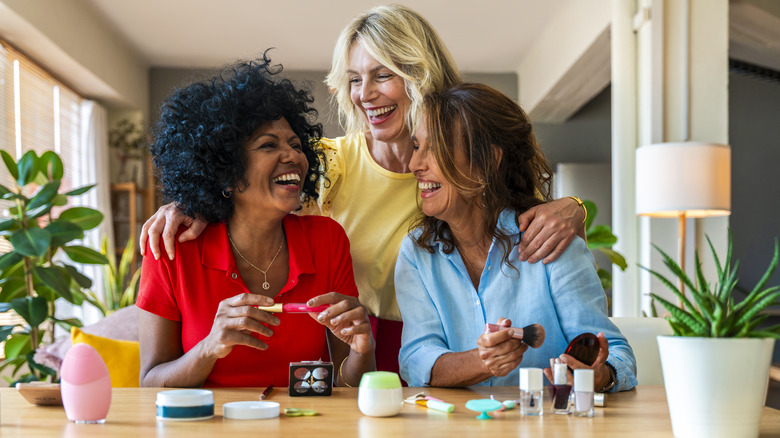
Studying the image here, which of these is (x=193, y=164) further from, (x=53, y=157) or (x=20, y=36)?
(x=20, y=36)

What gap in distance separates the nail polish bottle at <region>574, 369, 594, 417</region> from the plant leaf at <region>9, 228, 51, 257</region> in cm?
279

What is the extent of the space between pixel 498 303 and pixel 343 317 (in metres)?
0.43

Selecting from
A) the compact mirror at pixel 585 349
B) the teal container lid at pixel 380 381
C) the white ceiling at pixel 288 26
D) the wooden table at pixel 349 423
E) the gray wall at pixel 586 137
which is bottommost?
the wooden table at pixel 349 423

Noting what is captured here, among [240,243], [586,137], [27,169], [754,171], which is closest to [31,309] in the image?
[27,169]

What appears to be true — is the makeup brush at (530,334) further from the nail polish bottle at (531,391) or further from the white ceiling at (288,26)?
the white ceiling at (288,26)

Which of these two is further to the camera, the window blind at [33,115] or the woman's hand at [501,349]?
the window blind at [33,115]

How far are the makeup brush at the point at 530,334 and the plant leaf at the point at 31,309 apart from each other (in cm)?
285

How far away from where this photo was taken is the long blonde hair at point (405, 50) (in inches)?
88.0

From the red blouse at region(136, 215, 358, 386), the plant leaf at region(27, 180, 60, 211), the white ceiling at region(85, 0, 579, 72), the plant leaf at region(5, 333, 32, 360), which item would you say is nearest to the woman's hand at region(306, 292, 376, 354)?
the red blouse at region(136, 215, 358, 386)

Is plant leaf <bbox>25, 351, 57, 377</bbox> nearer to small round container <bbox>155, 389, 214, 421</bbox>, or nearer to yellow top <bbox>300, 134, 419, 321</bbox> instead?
yellow top <bbox>300, 134, 419, 321</bbox>

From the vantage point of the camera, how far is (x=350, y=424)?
117cm

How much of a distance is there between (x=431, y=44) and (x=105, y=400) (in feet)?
5.11

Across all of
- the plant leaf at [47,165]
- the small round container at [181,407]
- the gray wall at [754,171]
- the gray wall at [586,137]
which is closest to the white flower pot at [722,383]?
the small round container at [181,407]

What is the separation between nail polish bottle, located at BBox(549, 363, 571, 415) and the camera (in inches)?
47.8
